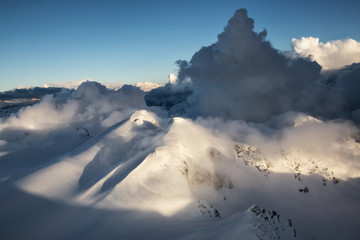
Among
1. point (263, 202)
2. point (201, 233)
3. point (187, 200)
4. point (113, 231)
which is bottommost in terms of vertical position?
point (263, 202)

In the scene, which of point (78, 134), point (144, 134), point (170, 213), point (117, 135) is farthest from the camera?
point (78, 134)

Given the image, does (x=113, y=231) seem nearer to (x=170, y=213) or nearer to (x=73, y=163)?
(x=170, y=213)

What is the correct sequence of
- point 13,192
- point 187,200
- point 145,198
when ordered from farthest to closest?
point 187,200 < point 145,198 < point 13,192

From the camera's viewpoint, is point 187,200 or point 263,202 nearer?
point 187,200

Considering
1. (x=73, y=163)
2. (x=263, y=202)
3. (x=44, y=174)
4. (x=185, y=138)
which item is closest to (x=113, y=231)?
(x=44, y=174)

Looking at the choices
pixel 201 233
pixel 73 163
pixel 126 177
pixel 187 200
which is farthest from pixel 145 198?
pixel 73 163

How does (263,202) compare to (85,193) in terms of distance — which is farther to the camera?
(263,202)

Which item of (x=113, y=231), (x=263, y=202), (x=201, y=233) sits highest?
(x=201, y=233)

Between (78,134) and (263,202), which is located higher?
(78,134)

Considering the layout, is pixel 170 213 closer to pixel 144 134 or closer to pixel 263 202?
pixel 144 134
